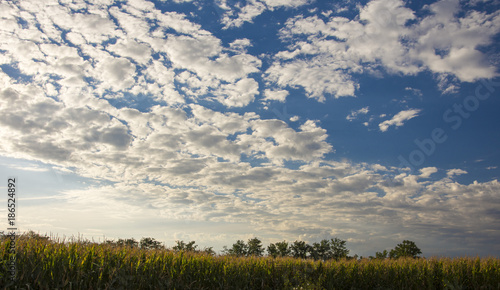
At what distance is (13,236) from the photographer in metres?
13.1

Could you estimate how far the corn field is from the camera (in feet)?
38.5

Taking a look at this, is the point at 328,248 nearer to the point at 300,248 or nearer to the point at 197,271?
the point at 300,248

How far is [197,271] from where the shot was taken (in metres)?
15.0

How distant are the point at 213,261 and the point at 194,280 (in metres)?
2.69

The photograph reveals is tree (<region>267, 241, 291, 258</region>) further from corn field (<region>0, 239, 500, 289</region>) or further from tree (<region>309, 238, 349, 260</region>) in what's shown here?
corn field (<region>0, 239, 500, 289</region>)

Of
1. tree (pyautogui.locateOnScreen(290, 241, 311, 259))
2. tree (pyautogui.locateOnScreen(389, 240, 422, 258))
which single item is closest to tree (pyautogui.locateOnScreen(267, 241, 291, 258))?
tree (pyautogui.locateOnScreen(290, 241, 311, 259))

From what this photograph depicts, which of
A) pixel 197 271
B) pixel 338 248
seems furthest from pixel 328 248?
pixel 197 271

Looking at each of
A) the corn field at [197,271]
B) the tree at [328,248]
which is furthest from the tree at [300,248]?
the corn field at [197,271]

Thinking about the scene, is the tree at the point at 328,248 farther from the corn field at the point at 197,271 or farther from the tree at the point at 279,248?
the corn field at the point at 197,271

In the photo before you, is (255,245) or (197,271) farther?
(255,245)

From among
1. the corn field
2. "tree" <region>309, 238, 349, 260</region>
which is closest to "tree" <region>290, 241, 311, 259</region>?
"tree" <region>309, 238, 349, 260</region>

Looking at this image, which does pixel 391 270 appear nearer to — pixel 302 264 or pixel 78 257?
pixel 302 264

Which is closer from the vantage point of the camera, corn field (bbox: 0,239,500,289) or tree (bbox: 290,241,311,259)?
corn field (bbox: 0,239,500,289)

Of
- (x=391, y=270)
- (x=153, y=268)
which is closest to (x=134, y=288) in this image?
(x=153, y=268)
